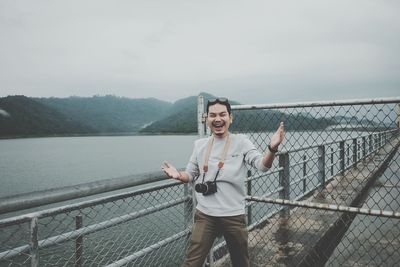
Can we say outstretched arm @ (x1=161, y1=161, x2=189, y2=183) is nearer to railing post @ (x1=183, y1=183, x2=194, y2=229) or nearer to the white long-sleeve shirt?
the white long-sleeve shirt

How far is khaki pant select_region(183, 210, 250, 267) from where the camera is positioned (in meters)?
2.65

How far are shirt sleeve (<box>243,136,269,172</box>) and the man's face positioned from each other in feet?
0.69

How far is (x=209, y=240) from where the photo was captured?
271cm

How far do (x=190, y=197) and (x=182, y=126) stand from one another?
6813 inches

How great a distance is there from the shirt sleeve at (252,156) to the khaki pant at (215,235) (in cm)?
46

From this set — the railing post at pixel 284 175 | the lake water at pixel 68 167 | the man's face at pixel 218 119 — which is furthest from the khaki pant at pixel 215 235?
the lake water at pixel 68 167

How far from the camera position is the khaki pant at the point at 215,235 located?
2.65 metres

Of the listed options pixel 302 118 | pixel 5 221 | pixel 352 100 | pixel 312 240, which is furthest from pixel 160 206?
pixel 312 240

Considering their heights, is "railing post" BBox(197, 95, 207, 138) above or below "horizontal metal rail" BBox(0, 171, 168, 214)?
above

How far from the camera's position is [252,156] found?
8.63 ft

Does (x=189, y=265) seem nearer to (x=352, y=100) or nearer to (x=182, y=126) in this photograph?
(x=352, y=100)

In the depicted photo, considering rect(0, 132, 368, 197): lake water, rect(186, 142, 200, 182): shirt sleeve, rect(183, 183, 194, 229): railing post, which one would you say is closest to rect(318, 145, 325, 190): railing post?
rect(0, 132, 368, 197): lake water

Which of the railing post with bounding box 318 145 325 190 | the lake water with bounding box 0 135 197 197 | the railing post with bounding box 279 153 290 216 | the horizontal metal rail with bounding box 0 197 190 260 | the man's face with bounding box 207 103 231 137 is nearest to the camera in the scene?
the horizontal metal rail with bounding box 0 197 190 260

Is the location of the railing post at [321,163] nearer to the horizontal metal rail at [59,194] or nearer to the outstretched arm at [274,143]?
the outstretched arm at [274,143]
